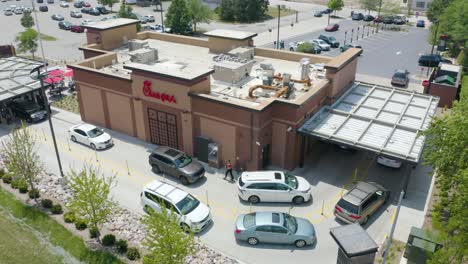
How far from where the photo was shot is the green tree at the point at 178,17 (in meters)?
68.0

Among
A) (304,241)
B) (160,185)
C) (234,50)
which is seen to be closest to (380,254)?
(304,241)

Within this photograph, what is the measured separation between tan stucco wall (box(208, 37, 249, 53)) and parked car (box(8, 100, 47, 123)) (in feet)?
55.1

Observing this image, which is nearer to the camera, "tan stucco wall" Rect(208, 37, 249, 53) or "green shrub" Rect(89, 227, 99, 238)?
"green shrub" Rect(89, 227, 99, 238)

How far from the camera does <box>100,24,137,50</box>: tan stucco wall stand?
3850 cm

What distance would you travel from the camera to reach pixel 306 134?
26.2m

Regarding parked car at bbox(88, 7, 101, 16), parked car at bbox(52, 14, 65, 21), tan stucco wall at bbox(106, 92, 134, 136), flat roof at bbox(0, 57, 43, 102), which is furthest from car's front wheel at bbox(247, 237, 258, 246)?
parked car at bbox(88, 7, 101, 16)

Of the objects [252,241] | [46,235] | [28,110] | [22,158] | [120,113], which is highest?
[22,158]

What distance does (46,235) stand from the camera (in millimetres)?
21734

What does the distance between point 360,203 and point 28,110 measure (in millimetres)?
29354

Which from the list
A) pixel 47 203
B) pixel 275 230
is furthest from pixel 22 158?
pixel 275 230

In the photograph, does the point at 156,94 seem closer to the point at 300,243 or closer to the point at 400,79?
the point at 300,243

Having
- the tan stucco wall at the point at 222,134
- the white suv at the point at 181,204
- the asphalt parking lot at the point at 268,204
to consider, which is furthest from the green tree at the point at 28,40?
the white suv at the point at 181,204

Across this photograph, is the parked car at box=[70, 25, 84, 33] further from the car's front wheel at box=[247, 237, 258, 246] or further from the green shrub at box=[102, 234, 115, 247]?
the car's front wheel at box=[247, 237, 258, 246]

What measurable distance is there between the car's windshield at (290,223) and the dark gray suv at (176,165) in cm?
745
